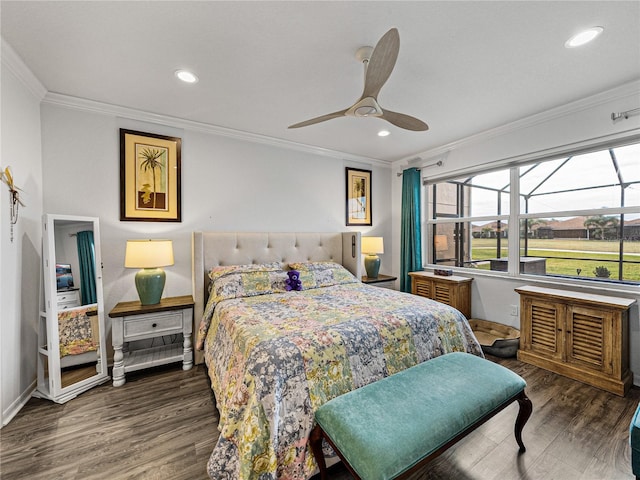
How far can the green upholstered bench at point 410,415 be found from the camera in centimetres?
111

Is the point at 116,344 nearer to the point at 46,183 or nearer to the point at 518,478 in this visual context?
the point at 46,183

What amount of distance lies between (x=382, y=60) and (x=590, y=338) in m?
2.91

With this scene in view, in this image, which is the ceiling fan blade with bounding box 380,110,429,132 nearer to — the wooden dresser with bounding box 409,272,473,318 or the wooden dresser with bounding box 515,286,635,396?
the wooden dresser with bounding box 515,286,635,396

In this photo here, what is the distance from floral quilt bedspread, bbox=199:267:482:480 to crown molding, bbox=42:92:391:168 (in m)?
1.94

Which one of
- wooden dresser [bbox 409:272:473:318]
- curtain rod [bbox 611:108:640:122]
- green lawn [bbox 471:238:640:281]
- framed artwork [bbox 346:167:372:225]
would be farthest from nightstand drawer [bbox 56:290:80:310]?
curtain rod [bbox 611:108:640:122]

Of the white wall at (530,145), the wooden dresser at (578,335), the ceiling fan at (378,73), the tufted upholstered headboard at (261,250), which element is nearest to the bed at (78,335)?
the tufted upholstered headboard at (261,250)

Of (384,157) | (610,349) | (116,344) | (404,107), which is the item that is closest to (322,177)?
(384,157)

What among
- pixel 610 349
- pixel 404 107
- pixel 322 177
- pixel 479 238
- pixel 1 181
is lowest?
pixel 610 349

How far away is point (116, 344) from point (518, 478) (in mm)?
3047

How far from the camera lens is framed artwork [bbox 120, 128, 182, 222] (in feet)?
9.07

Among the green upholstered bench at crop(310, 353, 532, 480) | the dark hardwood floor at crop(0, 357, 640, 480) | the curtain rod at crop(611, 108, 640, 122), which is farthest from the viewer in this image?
the curtain rod at crop(611, 108, 640, 122)

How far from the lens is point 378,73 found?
64.2 inches

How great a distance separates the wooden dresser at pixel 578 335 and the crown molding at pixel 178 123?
304cm

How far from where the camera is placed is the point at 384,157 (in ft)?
14.5
